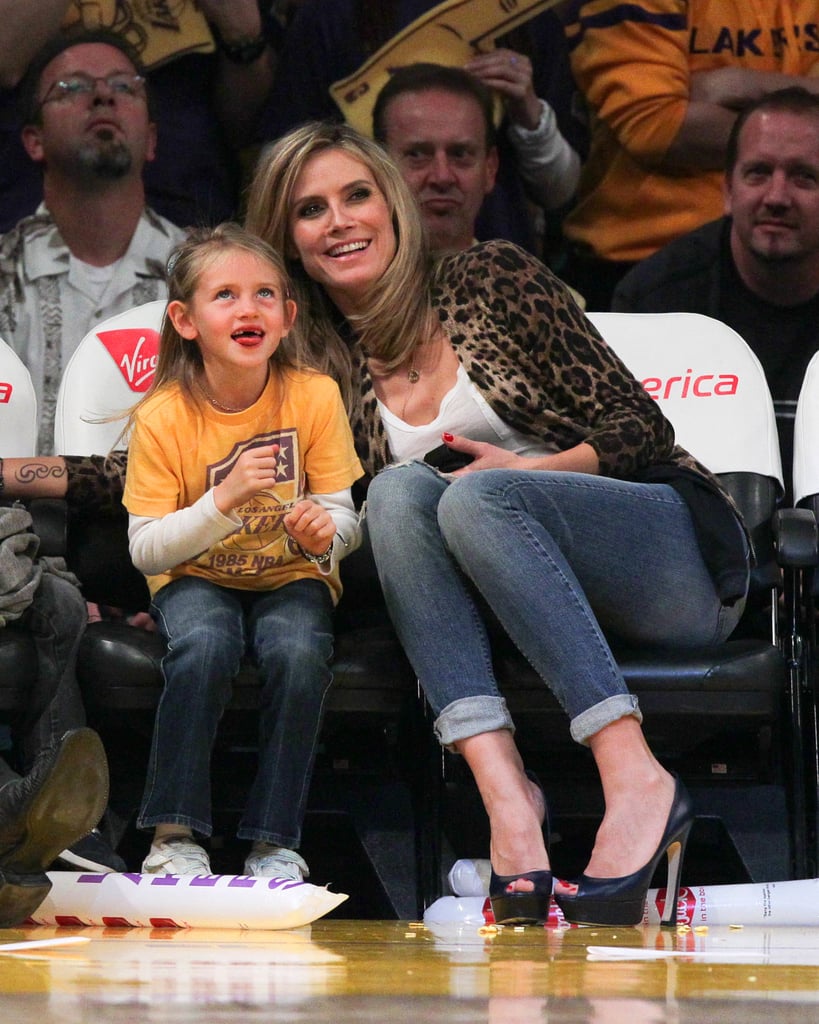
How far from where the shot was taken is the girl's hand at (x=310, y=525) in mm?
2150

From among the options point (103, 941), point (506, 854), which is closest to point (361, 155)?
point (506, 854)

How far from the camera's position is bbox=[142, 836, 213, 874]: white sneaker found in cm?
202

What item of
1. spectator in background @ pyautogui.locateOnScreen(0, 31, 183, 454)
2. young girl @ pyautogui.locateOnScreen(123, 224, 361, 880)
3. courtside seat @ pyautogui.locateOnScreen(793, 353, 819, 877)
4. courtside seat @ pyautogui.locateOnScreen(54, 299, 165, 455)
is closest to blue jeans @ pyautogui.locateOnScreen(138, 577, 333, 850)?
young girl @ pyautogui.locateOnScreen(123, 224, 361, 880)

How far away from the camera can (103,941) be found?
177 cm

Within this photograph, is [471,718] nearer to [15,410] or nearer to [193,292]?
[193,292]

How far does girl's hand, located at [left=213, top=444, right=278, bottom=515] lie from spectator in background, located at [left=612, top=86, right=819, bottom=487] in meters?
1.37

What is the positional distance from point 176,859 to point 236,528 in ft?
1.53

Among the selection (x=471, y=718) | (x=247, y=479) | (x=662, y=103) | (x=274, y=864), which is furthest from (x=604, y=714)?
(x=662, y=103)

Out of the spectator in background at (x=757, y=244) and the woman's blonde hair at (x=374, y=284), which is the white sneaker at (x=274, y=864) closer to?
the woman's blonde hair at (x=374, y=284)

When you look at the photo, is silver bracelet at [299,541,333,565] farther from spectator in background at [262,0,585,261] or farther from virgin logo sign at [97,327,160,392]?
spectator in background at [262,0,585,261]

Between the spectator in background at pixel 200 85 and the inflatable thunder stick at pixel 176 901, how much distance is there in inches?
69.7

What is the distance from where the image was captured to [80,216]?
11.0 feet

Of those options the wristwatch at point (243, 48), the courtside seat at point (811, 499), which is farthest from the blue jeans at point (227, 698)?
the wristwatch at point (243, 48)

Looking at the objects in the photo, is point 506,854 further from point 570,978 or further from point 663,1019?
point 663,1019
